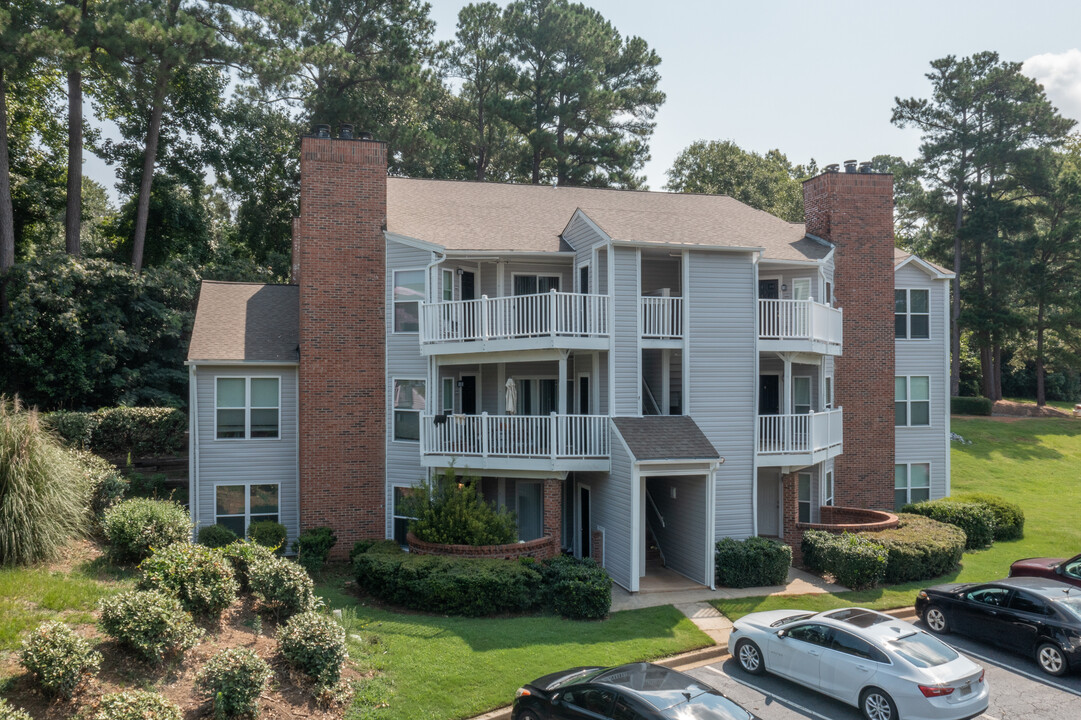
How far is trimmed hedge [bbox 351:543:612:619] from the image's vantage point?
47.1ft

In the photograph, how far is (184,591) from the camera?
10.8 m

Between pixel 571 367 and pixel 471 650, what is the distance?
980 cm

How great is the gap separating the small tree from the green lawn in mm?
5134

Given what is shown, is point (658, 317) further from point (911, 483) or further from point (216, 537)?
point (216, 537)

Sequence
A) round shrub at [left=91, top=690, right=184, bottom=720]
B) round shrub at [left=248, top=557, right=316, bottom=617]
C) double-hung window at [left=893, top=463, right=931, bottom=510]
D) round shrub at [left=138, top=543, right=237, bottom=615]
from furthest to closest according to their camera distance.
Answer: double-hung window at [left=893, top=463, right=931, bottom=510]
round shrub at [left=248, top=557, right=316, bottom=617]
round shrub at [left=138, top=543, right=237, bottom=615]
round shrub at [left=91, top=690, right=184, bottom=720]

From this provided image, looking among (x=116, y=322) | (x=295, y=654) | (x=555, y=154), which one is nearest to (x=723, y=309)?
(x=295, y=654)

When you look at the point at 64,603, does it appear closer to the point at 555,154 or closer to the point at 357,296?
the point at 357,296

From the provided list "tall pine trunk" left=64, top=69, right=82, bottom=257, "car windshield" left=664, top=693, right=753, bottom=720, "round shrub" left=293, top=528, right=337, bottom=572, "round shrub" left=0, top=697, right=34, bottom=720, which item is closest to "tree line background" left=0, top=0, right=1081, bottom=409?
"tall pine trunk" left=64, top=69, right=82, bottom=257

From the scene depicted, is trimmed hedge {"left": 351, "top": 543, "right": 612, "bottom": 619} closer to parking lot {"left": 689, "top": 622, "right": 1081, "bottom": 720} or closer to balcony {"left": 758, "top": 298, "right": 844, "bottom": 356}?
parking lot {"left": 689, "top": 622, "right": 1081, "bottom": 720}

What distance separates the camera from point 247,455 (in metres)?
20.2

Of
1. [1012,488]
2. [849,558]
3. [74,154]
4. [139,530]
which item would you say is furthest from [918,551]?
[74,154]

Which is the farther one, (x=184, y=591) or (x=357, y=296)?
(x=357, y=296)

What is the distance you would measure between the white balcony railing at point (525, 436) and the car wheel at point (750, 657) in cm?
614

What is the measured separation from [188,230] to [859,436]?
98.4ft
